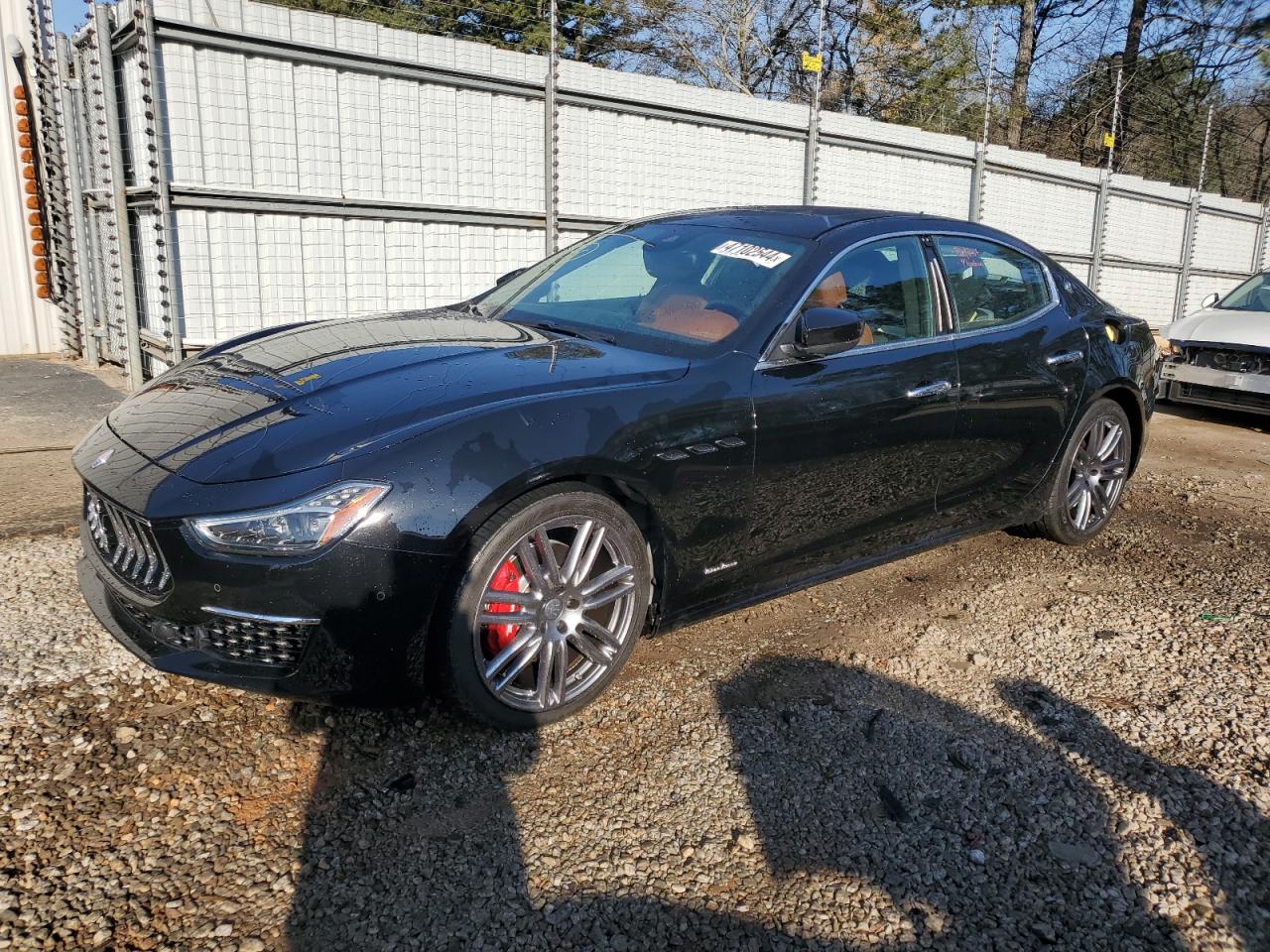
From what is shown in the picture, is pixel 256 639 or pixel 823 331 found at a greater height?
pixel 823 331

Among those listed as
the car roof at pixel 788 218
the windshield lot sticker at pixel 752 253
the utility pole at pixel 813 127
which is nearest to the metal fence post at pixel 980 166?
the utility pole at pixel 813 127

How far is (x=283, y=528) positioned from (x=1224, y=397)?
28.0ft

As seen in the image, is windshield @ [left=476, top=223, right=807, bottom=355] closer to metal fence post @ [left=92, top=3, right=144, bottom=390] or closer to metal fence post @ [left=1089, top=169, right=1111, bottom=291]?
metal fence post @ [left=92, top=3, right=144, bottom=390]

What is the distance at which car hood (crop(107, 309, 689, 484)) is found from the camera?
2.67m

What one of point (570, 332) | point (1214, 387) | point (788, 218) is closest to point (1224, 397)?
point (1214, 387)

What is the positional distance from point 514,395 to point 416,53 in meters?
5.70

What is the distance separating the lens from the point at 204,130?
680 centimetres

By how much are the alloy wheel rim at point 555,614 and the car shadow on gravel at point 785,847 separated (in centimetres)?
19

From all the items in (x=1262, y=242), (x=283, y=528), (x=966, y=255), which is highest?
(x=966, y=255)

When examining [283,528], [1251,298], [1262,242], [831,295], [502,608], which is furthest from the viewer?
[1262,242]

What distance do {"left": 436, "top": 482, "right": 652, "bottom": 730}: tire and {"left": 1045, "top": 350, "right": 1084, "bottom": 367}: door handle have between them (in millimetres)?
2455

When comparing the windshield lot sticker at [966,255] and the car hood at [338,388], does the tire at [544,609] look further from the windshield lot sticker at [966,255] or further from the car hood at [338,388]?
the windshield lot sticker at [966,255]

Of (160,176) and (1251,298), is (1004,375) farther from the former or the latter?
(1251,298)

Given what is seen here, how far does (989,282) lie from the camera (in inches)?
175
